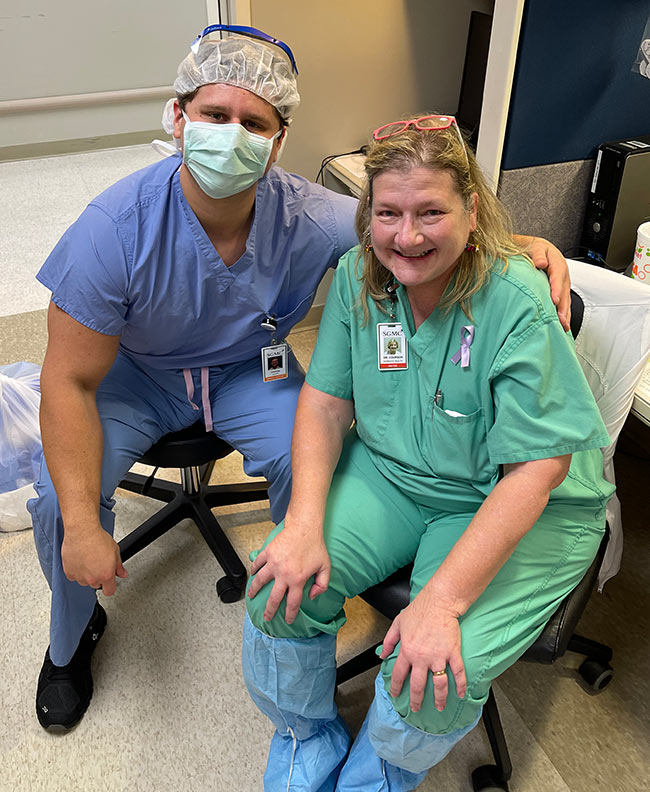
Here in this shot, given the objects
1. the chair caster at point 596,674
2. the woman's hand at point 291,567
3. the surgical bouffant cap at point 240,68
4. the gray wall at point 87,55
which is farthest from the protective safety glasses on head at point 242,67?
the gray wall at point 87,55

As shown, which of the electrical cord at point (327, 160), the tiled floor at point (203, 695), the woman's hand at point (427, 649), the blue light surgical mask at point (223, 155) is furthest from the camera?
the electrical cord at point (327, 160)

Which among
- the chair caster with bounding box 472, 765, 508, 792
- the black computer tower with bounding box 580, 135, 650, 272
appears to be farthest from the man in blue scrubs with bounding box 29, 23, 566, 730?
the chair caster with bounding box 472, 765, 508, 792

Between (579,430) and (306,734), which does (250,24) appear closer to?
(579,430)

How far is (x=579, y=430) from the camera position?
1.20m

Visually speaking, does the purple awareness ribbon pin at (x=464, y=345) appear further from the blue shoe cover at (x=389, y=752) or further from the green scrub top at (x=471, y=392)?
the blue shoe cover at (x=389, y=752)

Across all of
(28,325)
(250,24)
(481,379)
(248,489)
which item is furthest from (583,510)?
(28,325)

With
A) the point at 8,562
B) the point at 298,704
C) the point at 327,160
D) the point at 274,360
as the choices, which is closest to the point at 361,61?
the point at 327,160

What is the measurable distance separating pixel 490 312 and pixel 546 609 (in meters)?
0.50

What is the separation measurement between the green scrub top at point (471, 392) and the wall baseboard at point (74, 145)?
353cm

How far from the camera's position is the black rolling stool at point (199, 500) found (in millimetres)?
1665

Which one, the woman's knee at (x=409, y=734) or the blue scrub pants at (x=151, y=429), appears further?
the blue scrub pants at (x=151, y=429)

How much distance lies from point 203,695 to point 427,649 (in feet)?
2.30

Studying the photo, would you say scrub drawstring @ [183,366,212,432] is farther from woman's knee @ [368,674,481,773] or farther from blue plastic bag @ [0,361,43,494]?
woman's knee @ [368,674,481,773]

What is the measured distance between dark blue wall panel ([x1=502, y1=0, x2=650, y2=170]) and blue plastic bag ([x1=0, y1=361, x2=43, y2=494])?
1350 millimetres
